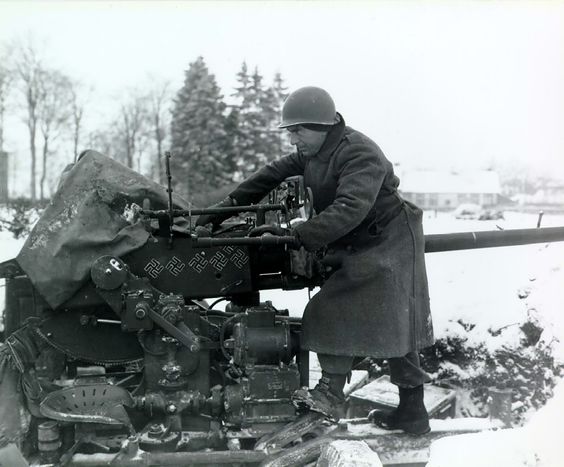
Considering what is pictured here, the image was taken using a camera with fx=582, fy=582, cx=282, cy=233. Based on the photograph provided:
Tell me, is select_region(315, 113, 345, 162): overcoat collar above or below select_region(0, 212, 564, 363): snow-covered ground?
above

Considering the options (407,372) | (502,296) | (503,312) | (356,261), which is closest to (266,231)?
(356,261)

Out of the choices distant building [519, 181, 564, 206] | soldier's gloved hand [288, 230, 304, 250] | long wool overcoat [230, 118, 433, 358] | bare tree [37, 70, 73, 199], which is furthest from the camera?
bare tree [37, 70, 73, 199]

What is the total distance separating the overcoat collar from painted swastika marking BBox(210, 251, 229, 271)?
1000 millimetres

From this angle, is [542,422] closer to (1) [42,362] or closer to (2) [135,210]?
(2) [135,210]

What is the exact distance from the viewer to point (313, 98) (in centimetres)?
398

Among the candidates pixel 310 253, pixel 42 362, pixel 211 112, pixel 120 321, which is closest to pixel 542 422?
pixel 310 253

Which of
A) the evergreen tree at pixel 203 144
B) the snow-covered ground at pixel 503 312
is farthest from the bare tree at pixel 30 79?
the snow-covered ground at pixel 503 312

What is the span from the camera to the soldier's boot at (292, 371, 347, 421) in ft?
12.9

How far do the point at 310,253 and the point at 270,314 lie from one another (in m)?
0.52

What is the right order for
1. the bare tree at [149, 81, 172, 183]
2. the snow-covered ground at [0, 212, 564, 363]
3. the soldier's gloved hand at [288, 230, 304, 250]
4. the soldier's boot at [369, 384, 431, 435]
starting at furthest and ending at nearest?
the bare tree at [149, 81, 172, 183], the snow-covered ground at [0, 212, 564, 363], the soldier's boot at [369, 384, 431, 435], the soldier's gloved hand at [288, 230, 304, 250]

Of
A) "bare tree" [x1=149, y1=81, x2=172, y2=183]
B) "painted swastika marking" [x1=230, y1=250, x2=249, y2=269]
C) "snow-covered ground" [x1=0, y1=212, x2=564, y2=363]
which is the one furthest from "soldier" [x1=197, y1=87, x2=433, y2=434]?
"bare tree" [x1=149, y1=81, x2=172, y2=183]

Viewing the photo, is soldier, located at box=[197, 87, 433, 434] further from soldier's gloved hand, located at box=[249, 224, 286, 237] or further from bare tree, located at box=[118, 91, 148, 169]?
bare tree, located at box=[118, 91, 148, 169]

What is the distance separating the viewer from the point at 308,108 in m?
3.97

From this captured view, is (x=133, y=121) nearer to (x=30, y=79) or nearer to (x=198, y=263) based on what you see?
(x=30, y=79)
